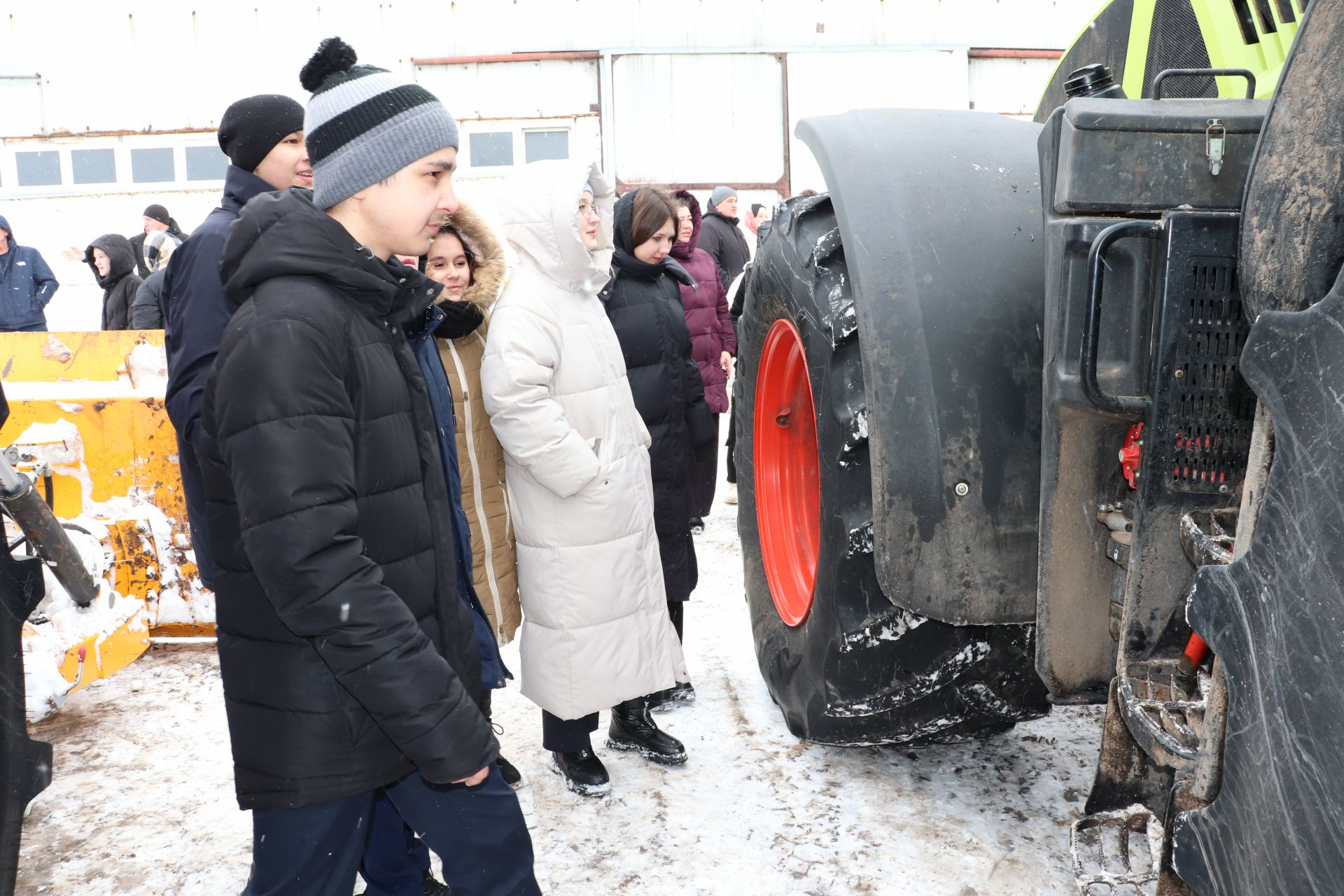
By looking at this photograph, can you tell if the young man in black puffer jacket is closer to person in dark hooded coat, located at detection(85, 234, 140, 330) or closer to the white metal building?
person in dark hooded coat, located at detection(85, 234, 140, 330)

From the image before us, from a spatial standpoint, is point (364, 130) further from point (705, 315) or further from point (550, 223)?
point (705, 315)

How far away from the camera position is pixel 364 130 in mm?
Answer: 1704

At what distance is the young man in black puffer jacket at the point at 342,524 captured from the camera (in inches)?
61.6

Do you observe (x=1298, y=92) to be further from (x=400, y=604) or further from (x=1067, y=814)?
(x=1067, y=814)

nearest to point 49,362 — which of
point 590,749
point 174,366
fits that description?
point 174,366

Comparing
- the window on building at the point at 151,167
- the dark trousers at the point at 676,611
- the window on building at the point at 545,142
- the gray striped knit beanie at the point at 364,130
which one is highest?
the window on building at the point at 545,142

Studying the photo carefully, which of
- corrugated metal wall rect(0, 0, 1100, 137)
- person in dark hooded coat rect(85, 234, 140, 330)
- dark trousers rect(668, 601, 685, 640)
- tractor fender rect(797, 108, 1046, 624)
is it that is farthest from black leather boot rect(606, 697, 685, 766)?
corrugated metal wall rect(0, 0, 1100, 137)

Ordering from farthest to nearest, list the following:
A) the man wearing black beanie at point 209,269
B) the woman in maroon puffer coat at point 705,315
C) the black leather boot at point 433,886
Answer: the woman in maroon puffer coat at point 705,315, the black leather boot at point 433,886, the man wearing black beanie at point 209,269

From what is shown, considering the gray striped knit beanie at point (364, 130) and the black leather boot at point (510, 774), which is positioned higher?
the gray striped knit beanie at point (364, 130)

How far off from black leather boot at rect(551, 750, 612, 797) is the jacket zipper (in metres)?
0.47

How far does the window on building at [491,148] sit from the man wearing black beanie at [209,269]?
1235 centimetres

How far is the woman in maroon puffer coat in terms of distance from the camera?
211 inches

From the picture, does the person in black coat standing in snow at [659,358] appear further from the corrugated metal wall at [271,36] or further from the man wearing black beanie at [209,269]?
the corrugated metal wall at [271,36]

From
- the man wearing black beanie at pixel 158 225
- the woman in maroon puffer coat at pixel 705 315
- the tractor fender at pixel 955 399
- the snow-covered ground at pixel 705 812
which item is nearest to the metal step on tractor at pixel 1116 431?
the tractor fender at pixel 955 399
